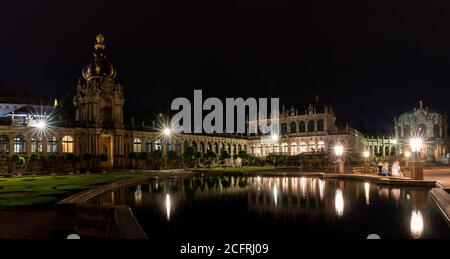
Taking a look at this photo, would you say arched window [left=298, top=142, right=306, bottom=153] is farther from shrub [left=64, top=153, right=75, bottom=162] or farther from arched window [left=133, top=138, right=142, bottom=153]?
shrub [left=64, top=153, right=75, bottom=162]

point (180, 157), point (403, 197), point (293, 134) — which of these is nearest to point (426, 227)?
point (403, 197)

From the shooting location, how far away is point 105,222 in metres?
11.8

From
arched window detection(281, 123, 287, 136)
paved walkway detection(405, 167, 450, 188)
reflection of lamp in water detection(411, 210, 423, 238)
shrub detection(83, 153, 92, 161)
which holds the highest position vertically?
arched window detection(281, 123, 287, 136)

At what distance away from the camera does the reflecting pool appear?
12.0 m

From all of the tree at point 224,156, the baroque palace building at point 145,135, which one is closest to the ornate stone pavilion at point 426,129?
the baroque palace building at point 145,135

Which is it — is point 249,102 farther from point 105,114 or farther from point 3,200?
point 3,200

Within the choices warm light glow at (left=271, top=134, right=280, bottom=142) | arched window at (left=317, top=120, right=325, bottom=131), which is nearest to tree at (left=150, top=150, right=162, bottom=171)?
warm light glow at (left=271, top=134, right=280, bottom=142)

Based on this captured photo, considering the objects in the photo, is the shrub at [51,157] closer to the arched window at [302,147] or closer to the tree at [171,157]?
the tree at [171,157]

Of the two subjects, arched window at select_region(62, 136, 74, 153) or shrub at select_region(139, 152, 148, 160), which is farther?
shrub at select_region(139, 152, 148, 160)

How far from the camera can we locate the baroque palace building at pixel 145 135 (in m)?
50.2

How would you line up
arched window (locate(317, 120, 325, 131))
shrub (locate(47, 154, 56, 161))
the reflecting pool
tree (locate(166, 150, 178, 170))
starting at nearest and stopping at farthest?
the reflecting pool → shrub (locate(47, 154, 56, 161)) → tree (locate(166, 150, 178, 170)) → arched window (locate(317, 120, 325, 131))

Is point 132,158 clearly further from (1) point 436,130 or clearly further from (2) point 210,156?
(1) point 436,130

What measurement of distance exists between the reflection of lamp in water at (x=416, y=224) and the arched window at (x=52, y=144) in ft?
145

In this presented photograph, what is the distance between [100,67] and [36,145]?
560 inches
